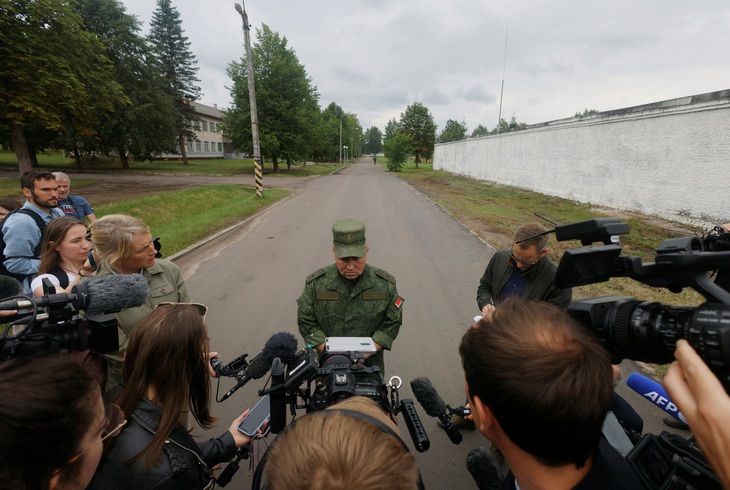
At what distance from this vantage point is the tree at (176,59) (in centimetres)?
4006

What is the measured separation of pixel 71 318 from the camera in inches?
55.5

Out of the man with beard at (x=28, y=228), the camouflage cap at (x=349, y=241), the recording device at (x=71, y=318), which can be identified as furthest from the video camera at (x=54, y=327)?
the man with beard at (x=28, y=228)

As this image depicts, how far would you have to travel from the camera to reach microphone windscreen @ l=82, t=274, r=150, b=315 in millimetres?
1468

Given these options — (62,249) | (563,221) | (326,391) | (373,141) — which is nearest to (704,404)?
(326,391)

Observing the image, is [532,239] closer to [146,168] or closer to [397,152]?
[146,168]

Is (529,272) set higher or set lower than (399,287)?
higher

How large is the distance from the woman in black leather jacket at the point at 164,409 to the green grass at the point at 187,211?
6.79m

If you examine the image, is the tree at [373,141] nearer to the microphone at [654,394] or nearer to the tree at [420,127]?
the tree at [420,127]

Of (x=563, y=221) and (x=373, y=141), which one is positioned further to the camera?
(x=373, y=141)

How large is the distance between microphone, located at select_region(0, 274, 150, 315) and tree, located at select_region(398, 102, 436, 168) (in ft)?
200

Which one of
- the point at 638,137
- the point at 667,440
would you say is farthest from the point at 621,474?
the point at 638,137

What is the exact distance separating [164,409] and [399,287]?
16.3 feet

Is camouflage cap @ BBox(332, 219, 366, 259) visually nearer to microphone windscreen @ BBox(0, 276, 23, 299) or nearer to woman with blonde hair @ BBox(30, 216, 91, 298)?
microphone windscreen @ BBox(0, 276, 23, 299)

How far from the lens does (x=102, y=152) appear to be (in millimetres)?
31156
